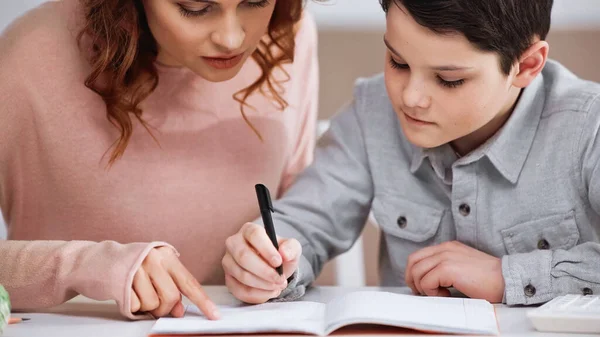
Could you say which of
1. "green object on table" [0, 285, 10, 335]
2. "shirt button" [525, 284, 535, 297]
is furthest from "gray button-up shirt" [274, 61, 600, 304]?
"green object on table" [0, 285, 10, 335]

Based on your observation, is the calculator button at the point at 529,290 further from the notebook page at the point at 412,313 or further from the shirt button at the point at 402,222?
the shirt button at the point at 402,222

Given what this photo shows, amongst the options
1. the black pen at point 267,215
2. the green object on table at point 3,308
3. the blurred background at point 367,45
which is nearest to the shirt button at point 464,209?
the black pen at point 267,215

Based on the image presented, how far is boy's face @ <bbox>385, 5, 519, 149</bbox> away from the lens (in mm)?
1118

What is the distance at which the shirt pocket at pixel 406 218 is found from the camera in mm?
1322

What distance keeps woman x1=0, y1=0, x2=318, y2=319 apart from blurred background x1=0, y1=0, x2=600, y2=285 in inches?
38.8

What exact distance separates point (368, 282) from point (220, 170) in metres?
1.13

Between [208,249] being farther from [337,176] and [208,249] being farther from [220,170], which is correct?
[337,176]

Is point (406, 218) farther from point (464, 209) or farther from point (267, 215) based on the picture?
point (267, 215)

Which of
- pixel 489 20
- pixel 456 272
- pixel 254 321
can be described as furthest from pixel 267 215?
pixel 489 20

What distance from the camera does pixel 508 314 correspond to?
1079mm

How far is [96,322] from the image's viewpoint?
3.52 feet

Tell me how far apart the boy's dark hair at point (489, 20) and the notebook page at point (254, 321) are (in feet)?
1.32

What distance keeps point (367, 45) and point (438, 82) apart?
1419 millimetres

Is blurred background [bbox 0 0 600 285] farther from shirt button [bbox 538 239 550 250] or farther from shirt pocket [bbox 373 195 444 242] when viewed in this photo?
shirt button [bbox 538 239 550 250]
